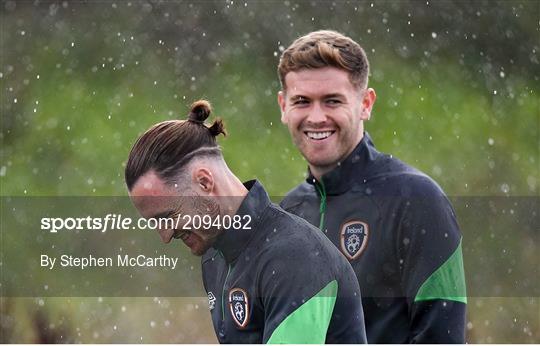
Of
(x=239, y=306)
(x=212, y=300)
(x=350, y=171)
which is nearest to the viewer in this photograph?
(x=239, y=306)

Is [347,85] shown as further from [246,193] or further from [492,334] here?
[492,334]

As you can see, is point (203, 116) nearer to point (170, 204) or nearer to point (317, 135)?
point (170, 204)

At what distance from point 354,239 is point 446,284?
1.28 feet

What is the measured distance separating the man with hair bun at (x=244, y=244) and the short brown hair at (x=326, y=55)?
2.38 ft

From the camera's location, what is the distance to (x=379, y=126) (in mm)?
6949

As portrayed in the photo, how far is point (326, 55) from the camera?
405 centimetres

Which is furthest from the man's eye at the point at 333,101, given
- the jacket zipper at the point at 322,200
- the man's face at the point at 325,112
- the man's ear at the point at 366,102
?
the jacket zipper at the point at 322,200

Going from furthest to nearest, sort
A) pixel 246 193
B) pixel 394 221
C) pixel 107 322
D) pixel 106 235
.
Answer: pixel 107 322 < pixel 106 235 < pixel 394 221 < pixel 246 193

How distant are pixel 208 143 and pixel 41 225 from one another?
12.4ft

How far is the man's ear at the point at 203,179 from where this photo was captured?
338 centimetres

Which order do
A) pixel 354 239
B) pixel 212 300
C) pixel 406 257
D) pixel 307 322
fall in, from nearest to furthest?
pixel 307 322 → pixel 212 300 → pixel 406 257 → pixel 354 239

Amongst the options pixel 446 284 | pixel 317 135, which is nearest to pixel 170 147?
pixel 317 135

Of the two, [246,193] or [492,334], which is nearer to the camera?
[246,193]

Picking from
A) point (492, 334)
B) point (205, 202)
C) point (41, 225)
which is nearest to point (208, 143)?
point (205, 202)
